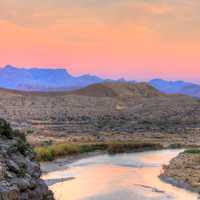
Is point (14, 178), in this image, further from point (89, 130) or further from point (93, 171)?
point (89, 130)

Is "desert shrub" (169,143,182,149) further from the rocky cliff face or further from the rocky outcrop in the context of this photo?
the rocky cliff face

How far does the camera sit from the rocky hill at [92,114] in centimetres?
8688

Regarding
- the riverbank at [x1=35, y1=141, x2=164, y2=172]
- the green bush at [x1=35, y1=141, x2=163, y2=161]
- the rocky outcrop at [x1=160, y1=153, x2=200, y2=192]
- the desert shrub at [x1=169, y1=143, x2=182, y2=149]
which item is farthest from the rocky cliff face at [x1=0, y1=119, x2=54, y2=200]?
the desert shrub at [x1=169, y1=143, x2=182, y2=149]

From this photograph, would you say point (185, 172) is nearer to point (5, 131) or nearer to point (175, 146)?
point (5, 131)

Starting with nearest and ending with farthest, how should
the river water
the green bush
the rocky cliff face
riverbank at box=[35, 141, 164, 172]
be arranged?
1. the rocky cliff face
2. the river water
3. riverbank at box=[35, 141, 164, 172]
4. the green bush

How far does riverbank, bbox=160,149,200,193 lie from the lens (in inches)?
1452

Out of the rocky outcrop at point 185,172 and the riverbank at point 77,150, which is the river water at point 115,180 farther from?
the riverbank at point 77,150

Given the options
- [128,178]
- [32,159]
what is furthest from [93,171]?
[32,159]

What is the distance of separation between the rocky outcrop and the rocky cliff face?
52.7ft

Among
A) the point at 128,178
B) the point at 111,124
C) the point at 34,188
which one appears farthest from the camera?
the point at 111,124

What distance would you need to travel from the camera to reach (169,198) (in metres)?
33.1

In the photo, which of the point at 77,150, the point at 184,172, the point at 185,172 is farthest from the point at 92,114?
the point at 185,172

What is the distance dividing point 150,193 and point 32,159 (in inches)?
526

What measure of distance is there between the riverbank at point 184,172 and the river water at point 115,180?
72 centimetres
